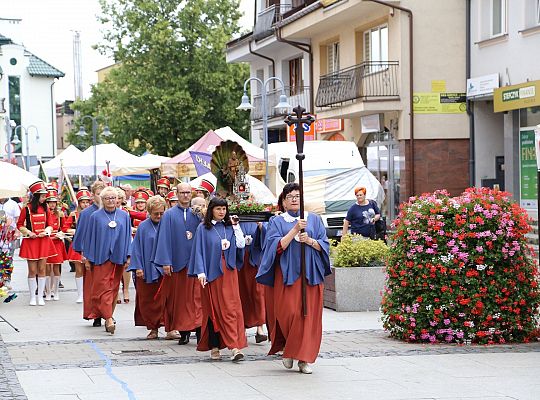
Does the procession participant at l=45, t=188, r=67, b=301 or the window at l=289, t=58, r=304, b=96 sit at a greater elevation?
the window at l=289, t=58, r=304, b=96

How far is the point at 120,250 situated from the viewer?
14.0m

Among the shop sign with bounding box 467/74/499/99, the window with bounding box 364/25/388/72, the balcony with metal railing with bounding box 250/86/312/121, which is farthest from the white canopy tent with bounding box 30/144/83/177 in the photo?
the shop sign with bounding box 467/74/499/99

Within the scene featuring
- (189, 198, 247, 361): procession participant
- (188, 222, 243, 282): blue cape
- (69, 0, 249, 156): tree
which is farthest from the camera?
(69, 0, 249, 156): tree

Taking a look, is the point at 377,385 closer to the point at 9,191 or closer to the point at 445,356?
the point at 445,356

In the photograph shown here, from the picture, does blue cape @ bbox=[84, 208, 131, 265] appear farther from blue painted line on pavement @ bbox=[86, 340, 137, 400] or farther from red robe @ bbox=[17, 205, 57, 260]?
red robe @ bbox=[17, 205, 57, 260]

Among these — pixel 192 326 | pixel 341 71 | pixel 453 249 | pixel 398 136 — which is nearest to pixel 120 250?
pixel 192 326

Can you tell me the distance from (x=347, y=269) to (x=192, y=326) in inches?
119

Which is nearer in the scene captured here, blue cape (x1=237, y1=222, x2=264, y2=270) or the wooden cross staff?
the wooden cross staff

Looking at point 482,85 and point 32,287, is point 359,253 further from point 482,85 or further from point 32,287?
point 482,85

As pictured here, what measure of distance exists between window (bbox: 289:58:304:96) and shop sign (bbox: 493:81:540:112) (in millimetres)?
12213

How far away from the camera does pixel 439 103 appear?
29.2m

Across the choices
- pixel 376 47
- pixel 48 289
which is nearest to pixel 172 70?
pixel 376 47

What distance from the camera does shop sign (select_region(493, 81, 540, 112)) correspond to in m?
24.5

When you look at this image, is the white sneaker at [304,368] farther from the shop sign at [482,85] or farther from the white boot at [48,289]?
the shop sign at [482,85]
